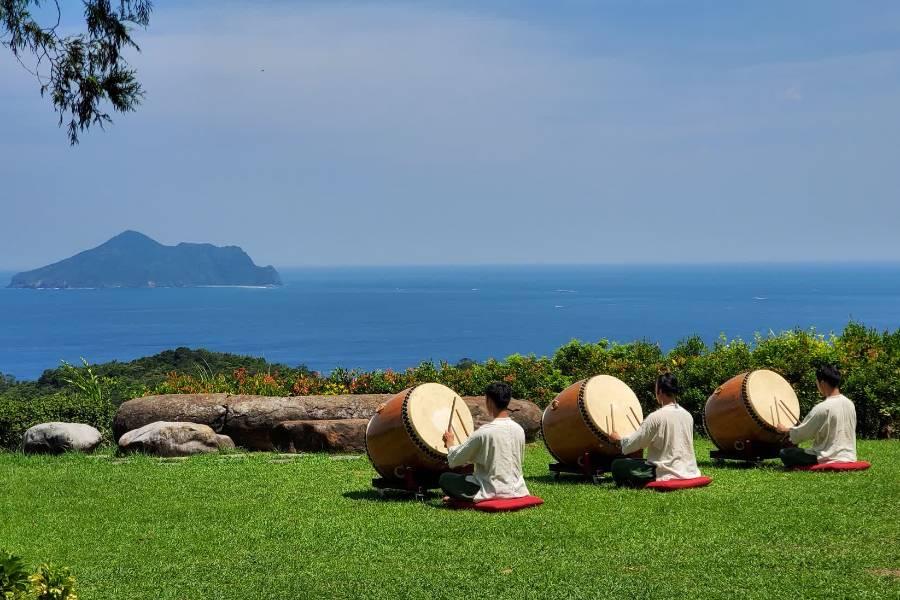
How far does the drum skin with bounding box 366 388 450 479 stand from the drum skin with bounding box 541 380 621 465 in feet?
6.12

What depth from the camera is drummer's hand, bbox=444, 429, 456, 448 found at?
11328 mm

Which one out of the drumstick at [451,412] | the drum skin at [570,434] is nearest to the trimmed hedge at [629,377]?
the drum skin at [570,434]

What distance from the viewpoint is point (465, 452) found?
10.7 meters

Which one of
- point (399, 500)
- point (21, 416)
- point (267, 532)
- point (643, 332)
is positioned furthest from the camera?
point (643, 332)

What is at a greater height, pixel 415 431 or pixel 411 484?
pixel 415 431

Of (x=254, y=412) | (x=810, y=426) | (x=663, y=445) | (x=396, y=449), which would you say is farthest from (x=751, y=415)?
(x=254, y=412)

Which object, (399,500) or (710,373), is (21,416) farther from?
(710,373)

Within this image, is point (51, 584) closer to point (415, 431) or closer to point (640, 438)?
point (415, 431)

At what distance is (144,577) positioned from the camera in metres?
8.12

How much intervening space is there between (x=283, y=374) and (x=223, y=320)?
15124 cm

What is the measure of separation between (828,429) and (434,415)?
501cm

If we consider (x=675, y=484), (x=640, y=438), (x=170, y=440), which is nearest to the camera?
(x=675, y=484)

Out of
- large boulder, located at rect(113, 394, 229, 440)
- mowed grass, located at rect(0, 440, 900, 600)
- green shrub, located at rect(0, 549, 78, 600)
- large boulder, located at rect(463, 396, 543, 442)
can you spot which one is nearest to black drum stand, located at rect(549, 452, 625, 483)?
mowed grass, located at rect(0, 440, 900, 600)

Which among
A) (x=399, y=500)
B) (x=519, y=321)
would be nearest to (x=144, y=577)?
(x=399, y=500)
